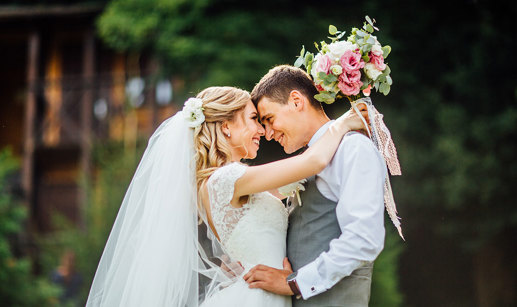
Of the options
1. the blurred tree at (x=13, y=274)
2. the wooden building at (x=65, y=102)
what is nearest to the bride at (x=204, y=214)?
the blurred tree at (x=13, y=274)

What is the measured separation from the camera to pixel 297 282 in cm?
294

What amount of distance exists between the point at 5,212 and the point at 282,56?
5.35m

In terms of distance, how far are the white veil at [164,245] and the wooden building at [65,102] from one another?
9803 millimetres

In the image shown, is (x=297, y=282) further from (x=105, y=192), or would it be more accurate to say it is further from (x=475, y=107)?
(x=475, y=107)

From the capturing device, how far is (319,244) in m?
3.00

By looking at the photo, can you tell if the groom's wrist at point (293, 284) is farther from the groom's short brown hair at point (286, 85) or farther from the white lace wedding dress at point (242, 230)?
the groom's short brown hair at point (286, 85)

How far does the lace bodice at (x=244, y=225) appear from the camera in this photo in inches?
125

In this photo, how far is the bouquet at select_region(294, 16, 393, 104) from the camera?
3.11 metres

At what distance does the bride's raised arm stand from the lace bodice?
0.07m

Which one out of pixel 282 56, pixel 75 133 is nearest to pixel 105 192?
pixel 282 56

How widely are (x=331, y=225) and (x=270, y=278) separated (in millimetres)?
426

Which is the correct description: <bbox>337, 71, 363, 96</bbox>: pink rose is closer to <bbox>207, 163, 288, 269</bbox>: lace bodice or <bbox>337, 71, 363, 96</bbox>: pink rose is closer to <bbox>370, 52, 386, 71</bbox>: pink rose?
<bbox>370, 52, 386, 71</bbox>: pink rose

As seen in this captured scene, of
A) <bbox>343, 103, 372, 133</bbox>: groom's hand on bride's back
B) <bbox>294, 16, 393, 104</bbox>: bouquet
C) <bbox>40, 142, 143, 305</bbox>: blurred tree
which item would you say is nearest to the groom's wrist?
<bbox>343, 103, 372, 133</bbox>: groom's hand on bride's back

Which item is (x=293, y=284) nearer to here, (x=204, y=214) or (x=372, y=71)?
(x=204, y=214)
